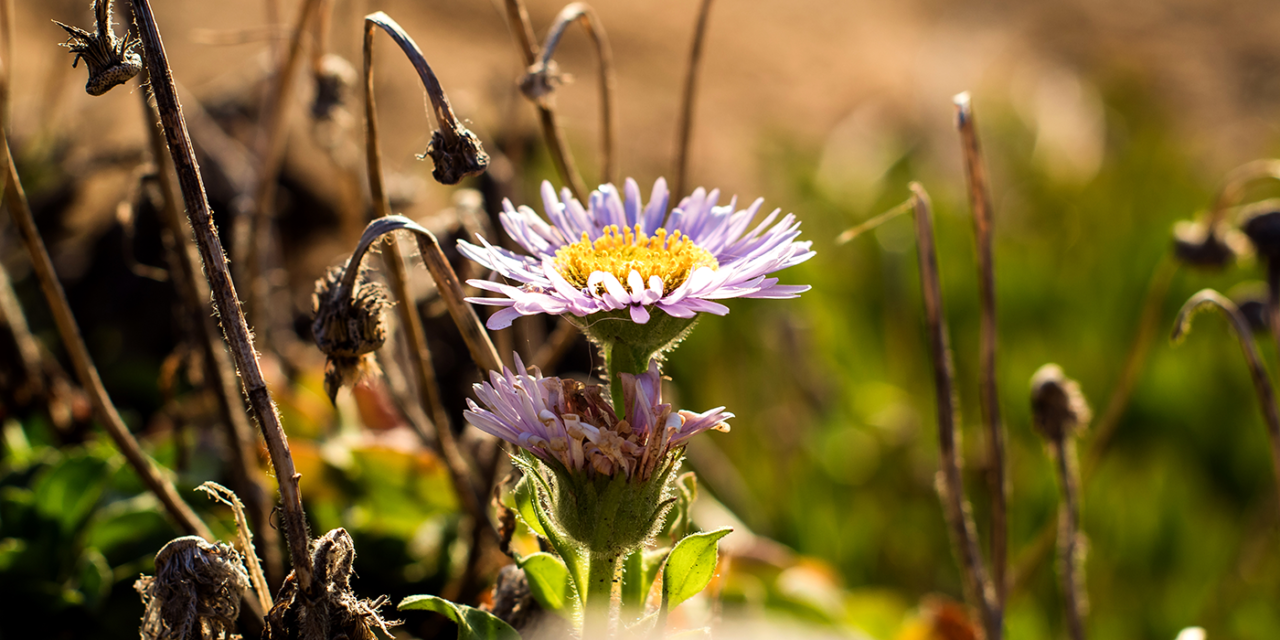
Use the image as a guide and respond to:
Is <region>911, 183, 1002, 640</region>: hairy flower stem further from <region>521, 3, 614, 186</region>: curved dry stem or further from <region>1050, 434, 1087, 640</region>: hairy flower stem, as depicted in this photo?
<region>521, 3, 614, 186</region>: curved dry stem

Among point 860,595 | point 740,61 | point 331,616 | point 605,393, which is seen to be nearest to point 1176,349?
point 860,595

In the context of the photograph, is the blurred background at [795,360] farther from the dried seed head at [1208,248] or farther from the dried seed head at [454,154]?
the dried seed head at [454,154]

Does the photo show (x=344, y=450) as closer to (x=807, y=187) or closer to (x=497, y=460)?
(x=497, y=460)

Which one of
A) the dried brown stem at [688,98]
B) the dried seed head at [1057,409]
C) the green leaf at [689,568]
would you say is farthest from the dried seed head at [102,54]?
the dried seed head at [1057,409]

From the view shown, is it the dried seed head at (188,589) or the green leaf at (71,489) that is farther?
the green leaf at (71,489)

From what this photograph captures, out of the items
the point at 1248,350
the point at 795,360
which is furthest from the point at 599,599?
the point at 795,360

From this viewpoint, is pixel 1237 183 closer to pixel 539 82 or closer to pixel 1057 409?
pixel 1057 409
